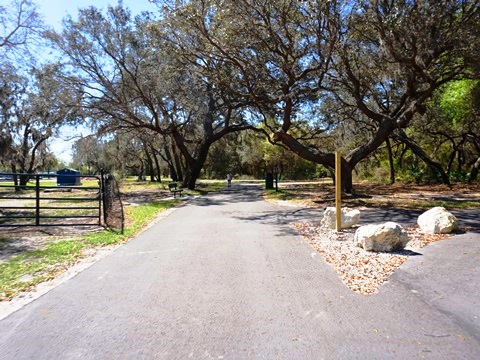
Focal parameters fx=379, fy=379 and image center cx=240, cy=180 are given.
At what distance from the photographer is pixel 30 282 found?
5.98 metres

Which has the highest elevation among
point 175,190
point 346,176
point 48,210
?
point 346,176

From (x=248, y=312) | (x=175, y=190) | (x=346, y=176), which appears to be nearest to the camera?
(x=248, y=312)

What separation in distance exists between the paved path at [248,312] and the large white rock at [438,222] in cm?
170

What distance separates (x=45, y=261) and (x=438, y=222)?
29.1ft

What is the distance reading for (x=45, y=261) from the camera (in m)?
7.32

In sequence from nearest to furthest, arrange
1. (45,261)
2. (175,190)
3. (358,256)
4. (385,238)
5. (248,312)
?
(248,312), (358,256), (45,261), (385,238), (175,190)

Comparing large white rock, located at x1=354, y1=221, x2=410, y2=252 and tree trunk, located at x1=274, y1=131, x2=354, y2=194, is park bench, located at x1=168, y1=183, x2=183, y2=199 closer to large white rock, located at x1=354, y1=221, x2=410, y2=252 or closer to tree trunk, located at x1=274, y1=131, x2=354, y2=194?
tree trunk, located at x1=274, y1=131, x2=354, y2=194

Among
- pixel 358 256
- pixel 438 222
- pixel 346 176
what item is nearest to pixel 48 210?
pixel 358 256

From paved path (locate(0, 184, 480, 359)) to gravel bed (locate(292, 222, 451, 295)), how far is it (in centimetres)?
20

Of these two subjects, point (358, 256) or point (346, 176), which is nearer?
point (358, 256)

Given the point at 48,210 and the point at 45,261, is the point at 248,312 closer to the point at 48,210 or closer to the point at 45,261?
the point at 45,261

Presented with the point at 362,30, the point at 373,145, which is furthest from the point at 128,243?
the point at 373,145

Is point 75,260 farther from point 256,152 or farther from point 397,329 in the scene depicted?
point 256,152

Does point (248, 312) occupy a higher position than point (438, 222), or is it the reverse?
point (438, 222)
